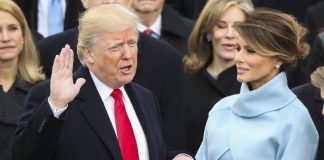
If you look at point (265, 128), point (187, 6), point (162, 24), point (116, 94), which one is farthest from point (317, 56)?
point (116, 94)

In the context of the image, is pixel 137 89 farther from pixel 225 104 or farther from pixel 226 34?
pixel 226 34

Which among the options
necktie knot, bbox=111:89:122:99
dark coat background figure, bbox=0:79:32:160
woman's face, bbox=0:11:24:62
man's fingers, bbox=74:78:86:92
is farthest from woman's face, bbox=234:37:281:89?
woman's face, bbox=0:11:24:62

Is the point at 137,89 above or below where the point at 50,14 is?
above

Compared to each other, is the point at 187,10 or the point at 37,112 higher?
the point at 37,112

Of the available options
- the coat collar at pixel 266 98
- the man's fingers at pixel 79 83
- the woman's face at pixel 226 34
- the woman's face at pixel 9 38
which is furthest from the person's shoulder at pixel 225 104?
the woman's face at pixel 9 38

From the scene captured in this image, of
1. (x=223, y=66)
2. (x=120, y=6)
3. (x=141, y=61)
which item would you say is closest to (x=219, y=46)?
(x=223, y=66)

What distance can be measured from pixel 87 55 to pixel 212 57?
2227 mm

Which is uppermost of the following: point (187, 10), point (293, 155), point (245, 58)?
point (245, 58)

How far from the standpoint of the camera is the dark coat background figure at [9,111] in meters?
6.26

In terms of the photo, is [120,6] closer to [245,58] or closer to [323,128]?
[245,58]

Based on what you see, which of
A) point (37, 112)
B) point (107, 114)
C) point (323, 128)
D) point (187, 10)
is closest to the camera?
point (37, 112)

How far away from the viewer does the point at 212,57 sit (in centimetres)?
734

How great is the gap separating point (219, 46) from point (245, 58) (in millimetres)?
1845

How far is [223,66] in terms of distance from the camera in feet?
23.9
